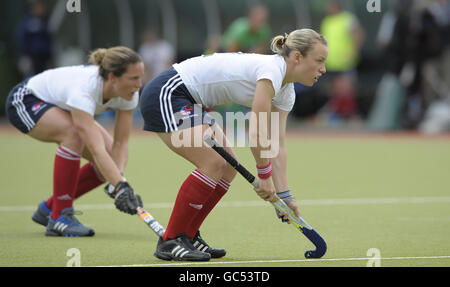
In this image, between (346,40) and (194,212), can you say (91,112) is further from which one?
(346,40)

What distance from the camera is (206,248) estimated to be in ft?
16.7

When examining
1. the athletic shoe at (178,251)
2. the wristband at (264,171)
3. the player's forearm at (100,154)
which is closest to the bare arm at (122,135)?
the player's forearm at (100,154)

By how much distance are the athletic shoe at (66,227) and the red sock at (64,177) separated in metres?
0.04

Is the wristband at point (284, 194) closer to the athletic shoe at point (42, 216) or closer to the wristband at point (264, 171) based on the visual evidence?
the wristband at point (264, 171)

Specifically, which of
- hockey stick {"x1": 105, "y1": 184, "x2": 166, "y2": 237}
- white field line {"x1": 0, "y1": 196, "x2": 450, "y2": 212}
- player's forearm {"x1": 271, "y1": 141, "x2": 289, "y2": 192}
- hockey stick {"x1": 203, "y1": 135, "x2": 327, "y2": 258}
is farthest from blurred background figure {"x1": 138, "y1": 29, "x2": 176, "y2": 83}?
hockey stick {"x1": 203, "y1": 135, "x2": 327, "y2": 258}

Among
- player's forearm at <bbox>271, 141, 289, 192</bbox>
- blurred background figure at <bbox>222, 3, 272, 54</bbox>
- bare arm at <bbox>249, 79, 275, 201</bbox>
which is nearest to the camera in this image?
bare arm at <bbox>249, 79, 275, 201</bbox>

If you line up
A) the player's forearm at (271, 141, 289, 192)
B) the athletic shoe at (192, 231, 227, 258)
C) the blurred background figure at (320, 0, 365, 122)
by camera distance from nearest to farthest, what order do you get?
the athletic shoe at (192, 231, 227, 258)
the player's forearm at (271, 141, 289, 192)
the blurred background figure at (320, 0, 365, 122)

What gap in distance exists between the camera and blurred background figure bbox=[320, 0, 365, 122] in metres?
15.0

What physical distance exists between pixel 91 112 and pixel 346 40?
33.2 ft

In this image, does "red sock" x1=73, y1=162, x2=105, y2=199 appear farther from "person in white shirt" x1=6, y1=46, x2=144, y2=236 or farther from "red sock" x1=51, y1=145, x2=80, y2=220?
"red sock" x1=51, y1=145, x2=80, y2=220

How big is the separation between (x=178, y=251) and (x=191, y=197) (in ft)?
1.04

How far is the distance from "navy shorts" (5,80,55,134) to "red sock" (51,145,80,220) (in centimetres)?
32

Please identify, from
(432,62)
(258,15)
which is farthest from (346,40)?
(258,15)

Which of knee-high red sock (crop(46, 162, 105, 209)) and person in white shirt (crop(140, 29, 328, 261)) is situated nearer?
person in white shirt (crop(140, 29, 328, 261))
